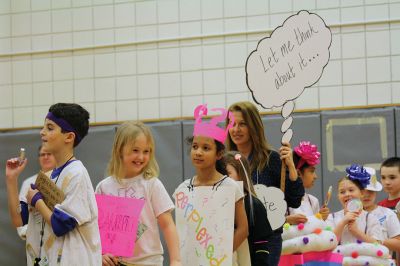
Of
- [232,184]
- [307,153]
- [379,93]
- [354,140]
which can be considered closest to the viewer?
[232,184]

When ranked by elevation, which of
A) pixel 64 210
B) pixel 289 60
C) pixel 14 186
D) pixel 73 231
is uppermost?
pixel 289 60

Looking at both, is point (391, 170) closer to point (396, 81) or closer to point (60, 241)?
point (396, 81)

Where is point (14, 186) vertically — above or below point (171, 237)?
above

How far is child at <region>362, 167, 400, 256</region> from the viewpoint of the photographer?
572 centimetres

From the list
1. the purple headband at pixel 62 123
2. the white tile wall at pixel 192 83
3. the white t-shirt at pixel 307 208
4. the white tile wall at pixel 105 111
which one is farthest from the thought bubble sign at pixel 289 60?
the white tile wall at pixel 105 111

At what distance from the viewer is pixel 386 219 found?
578 cm

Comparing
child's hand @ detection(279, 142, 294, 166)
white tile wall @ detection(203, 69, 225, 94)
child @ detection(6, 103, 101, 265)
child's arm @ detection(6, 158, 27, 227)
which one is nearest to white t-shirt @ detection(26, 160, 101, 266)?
child @ detection(6, 103, 101, 265)

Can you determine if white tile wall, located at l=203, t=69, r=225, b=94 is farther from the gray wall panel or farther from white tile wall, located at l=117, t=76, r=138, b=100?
the gray wall panel

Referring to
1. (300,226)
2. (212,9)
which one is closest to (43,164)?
(212,9)

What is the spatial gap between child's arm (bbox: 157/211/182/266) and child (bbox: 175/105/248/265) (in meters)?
0.24

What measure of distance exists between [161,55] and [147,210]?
3738mm

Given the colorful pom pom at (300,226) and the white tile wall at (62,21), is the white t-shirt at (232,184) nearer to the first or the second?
the colorful pom pom at (300,226)

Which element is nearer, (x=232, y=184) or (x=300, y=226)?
(x=232, y=184)

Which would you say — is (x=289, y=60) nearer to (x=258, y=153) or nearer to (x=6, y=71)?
(x=258, y=153)
